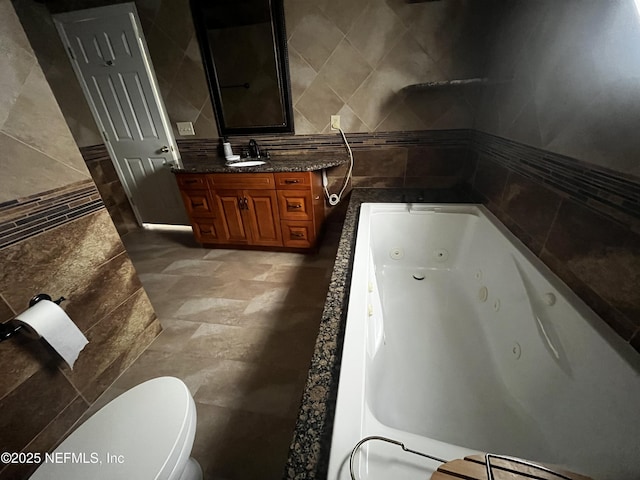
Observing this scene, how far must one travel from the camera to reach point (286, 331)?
151cm

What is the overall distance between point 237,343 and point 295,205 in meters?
1.15

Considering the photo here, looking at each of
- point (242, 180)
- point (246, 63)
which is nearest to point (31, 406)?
point (242, 180)

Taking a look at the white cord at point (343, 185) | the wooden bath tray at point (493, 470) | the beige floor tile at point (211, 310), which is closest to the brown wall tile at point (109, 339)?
the beige floor tile at point (211, 310)

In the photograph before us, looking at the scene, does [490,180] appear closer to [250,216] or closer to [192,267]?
[250,216]

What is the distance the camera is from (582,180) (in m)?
0.89

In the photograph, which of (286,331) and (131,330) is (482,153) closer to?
(286,331)

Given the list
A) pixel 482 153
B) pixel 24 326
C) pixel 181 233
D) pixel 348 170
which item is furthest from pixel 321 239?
pixel 24 326

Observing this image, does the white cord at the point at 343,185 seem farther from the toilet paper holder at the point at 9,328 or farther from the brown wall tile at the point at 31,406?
the brown wall tile at the point at 31,406

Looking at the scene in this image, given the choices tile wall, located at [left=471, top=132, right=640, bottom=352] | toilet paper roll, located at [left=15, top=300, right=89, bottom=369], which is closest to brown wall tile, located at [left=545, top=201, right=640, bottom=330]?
tile wall, located at [left=471, top=132, right=640, bottom=352]

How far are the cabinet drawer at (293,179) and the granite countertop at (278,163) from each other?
4 cm

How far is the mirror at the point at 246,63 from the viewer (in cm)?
189

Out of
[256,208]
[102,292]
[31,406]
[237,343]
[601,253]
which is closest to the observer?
[601,253]

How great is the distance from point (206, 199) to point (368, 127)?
1.57m

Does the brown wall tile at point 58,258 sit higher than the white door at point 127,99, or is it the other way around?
the white door at point 127,99
